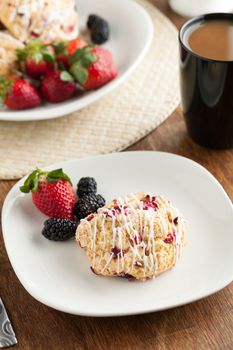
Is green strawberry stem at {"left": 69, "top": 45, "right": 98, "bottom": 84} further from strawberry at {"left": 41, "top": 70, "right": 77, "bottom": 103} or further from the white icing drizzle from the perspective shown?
the white icing drizzle

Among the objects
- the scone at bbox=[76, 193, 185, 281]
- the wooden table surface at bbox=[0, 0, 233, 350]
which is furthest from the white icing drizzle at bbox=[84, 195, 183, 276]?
the wooden table surface at bbox=[0, 0, 233, 350]

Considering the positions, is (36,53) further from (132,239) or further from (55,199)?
(132,239)

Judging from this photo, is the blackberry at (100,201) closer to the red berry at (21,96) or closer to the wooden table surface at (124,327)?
the wooden table surface at (124,327)

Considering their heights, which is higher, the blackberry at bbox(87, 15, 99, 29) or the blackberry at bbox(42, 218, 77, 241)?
the blackberry at bbox(87, 15, 99, 29)

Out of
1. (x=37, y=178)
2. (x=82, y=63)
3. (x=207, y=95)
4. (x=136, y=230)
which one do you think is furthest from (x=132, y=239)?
(x=82, y=63)

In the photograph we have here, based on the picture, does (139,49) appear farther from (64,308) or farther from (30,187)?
Result: (64,308)

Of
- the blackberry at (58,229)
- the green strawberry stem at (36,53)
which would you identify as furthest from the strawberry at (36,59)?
the blackberry at (58,229)

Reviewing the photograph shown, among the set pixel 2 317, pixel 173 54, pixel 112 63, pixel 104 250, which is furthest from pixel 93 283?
pixel 173 54
